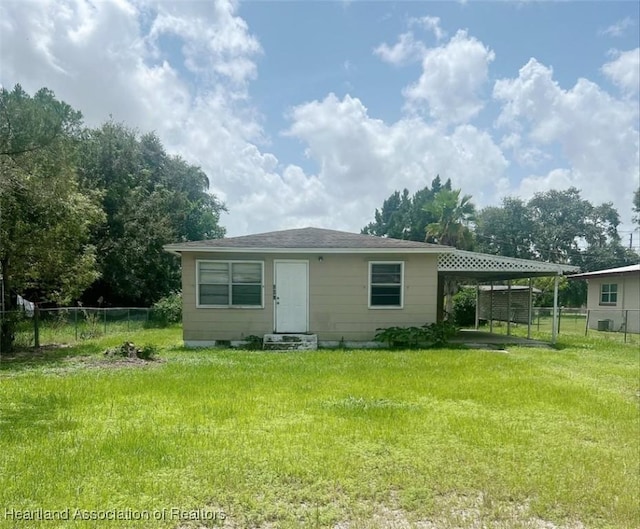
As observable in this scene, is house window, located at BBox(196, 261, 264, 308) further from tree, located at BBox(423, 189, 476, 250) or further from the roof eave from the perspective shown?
tree, located at BBox(423, 189, 476, 250)

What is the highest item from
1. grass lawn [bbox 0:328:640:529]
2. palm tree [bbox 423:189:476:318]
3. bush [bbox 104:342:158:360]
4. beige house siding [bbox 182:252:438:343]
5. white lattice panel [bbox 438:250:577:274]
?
palm tree [bbox 423:189:476:318]

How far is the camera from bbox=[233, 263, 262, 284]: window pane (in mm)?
11266

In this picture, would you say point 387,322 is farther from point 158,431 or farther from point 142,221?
point 142,221

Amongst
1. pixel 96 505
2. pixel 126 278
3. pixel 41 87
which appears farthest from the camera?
pixel 126 278

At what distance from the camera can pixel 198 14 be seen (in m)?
9.38

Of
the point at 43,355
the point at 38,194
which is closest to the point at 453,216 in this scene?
the point at 38,194

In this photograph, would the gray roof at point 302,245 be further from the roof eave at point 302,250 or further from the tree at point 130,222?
the tree at point 130,222

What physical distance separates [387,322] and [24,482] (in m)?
9.16

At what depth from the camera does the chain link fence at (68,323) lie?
10922mm

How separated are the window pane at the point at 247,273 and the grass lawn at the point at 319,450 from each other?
13.4 feet

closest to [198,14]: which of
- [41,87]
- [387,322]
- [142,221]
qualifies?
[41,87]

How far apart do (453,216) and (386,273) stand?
39.4 feet

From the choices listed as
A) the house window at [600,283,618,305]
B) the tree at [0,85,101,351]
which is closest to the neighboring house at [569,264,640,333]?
the house window at [600,283,618,305]

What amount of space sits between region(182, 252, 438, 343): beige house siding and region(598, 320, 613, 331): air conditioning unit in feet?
40.5
